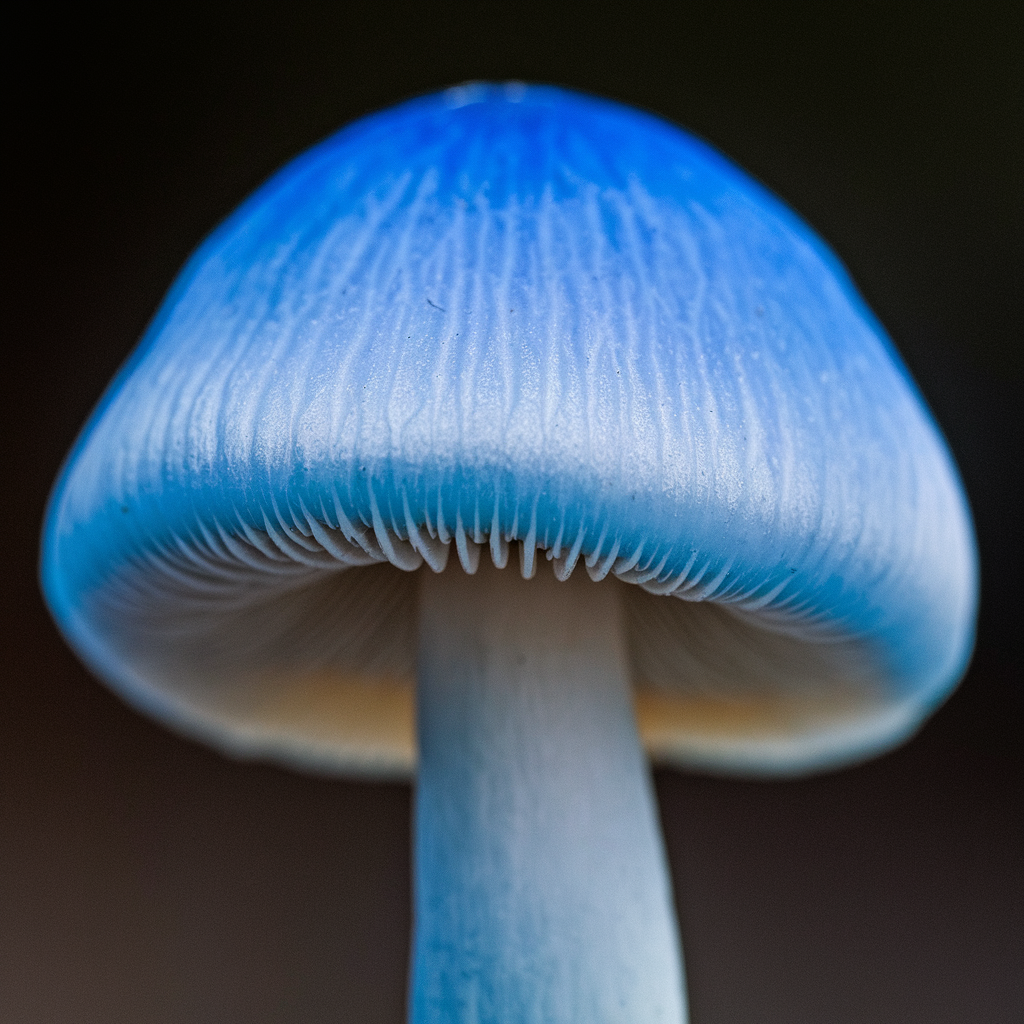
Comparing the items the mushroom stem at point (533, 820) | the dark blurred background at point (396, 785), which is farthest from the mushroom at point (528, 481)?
the dark blurred background at point (396, 785)

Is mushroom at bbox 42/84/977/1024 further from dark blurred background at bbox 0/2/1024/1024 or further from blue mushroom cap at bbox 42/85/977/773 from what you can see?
dark blurred background at bbox 0/2/1024/1024

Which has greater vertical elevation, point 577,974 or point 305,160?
point 305,160

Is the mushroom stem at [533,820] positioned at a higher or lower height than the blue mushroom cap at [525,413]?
lower

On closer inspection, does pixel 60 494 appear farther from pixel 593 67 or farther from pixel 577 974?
pixel 593 67

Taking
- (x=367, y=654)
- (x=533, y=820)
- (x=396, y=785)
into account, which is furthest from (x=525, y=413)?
(x=396, y=785)

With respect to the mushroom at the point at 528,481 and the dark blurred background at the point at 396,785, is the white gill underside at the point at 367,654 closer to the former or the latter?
the mushroom at the point at 528,481

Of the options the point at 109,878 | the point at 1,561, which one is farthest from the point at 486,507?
the point at 1,561

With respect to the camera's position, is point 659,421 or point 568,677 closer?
point 659,421
